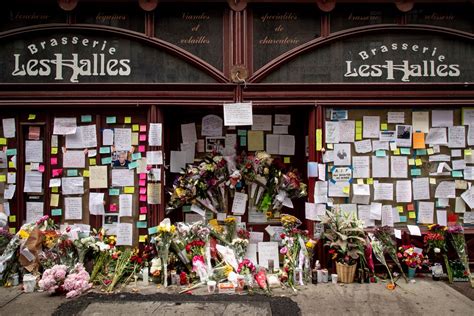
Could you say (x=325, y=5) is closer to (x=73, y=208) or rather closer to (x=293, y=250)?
Answer: (x=293, y=250)

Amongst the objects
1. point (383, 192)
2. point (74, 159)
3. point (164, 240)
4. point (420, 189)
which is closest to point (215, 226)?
point (164, 240)

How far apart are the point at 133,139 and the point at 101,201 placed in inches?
42.0

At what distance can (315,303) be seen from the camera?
4.94m

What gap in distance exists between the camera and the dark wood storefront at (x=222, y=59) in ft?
19.7

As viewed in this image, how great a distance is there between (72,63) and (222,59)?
2309 millimetres

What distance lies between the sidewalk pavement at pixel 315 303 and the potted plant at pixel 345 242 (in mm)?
250

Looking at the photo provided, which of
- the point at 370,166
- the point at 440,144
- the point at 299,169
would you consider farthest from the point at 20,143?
the point at 440,144

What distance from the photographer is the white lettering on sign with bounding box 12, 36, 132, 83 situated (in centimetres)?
603

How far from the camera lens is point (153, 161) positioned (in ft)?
19.7

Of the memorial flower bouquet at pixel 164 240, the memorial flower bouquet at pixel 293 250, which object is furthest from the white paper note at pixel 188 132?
the memorial flower bouquet at pixel 293 250

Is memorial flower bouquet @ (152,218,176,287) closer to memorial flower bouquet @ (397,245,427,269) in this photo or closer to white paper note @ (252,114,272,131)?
white paper note @ (252,114,272,131)

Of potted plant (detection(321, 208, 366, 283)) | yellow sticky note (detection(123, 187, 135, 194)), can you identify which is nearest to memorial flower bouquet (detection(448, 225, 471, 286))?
potted plant (detection(321, 208, 366, 283))

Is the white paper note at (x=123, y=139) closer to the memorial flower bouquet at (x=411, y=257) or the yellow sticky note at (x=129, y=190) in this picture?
the yellow sticky note at (x=129, y=190)

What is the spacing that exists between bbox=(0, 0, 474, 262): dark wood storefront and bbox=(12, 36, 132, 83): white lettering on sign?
2 cm
